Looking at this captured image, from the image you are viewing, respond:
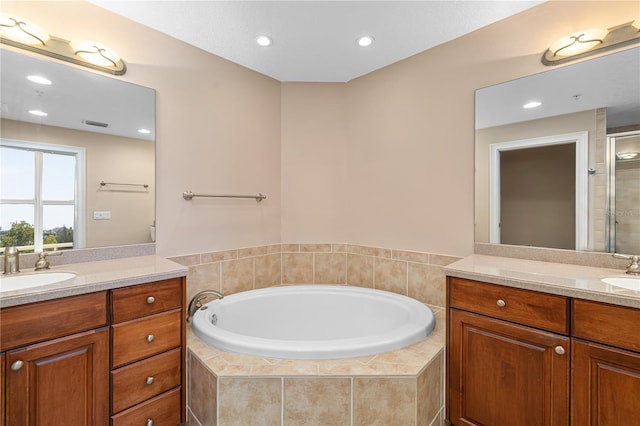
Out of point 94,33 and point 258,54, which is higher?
point 258,54

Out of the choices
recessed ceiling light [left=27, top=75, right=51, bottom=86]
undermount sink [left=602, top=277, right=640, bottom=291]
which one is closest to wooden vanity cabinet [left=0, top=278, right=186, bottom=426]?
recessed ceiling light [left=27, top=75, right=51, bottom=86]

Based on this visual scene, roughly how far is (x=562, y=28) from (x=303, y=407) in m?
2.37

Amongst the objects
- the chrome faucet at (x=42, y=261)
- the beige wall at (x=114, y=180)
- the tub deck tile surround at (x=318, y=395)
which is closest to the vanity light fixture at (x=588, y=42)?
the tub deck tile surround at (x=318, y=395)

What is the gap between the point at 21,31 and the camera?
1442mm

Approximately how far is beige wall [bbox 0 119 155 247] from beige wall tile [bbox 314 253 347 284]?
135 cm

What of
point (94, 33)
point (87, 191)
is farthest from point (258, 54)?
point (87, 191)

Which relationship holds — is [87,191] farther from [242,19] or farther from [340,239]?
[340,239]

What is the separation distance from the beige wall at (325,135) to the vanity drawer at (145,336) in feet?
2.09

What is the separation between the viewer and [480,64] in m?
1.92

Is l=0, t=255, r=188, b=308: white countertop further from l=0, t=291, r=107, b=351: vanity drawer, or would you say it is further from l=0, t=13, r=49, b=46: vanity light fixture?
l=0, t=13, r=49, b=46: vanity light fixture

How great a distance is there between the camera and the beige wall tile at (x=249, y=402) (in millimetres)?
1301

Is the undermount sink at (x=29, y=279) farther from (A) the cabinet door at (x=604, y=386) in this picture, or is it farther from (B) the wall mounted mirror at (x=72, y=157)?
(A) the cabinet door at (x=604, y=386)

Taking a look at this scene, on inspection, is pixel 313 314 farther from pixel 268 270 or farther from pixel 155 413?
pixel 155 413

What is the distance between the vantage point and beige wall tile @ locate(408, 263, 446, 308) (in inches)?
81.9
